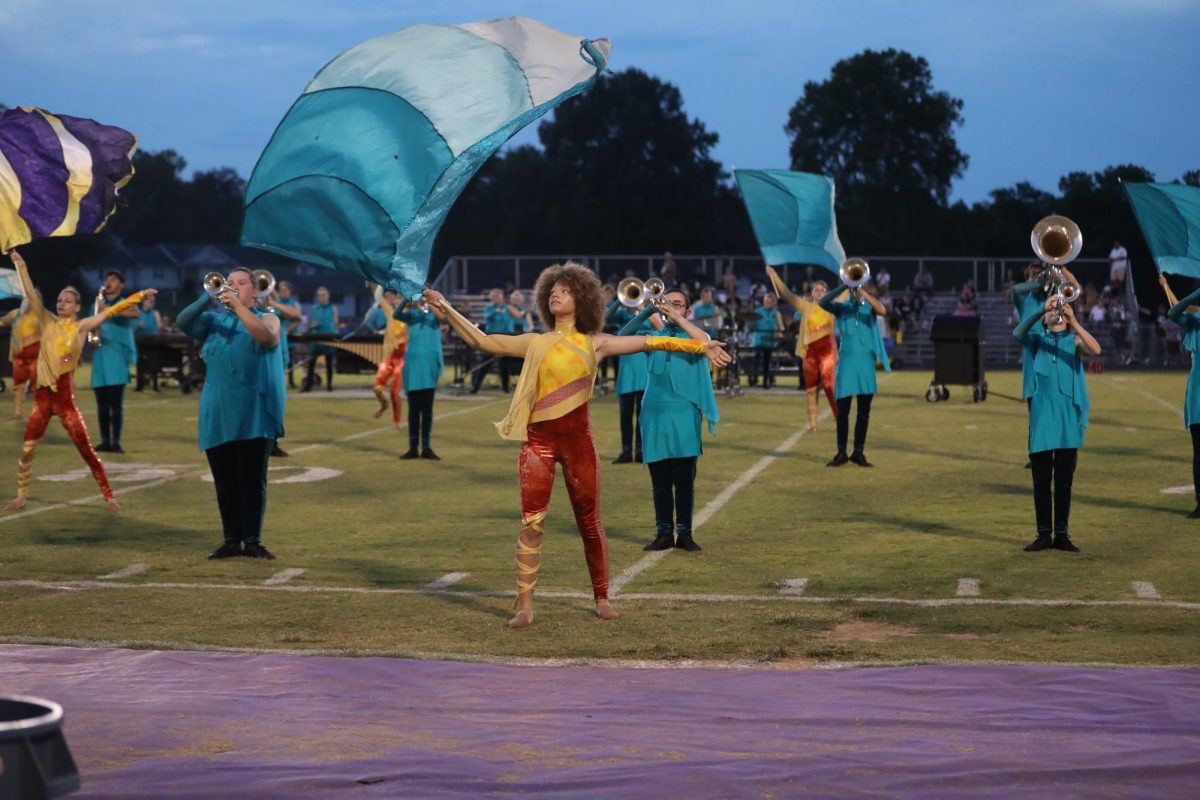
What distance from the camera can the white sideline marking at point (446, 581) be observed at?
1050 cm

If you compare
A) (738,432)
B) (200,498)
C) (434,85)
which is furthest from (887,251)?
(434,85)

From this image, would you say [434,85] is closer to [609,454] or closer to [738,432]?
[609,454]

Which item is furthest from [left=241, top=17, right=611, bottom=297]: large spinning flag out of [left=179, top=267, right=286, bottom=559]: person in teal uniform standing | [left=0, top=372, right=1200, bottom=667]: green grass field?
[left=179, top=267, right=286, bottom=559]: person in teal uniform standing

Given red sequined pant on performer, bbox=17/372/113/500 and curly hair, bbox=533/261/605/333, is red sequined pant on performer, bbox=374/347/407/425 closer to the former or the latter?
red sequined pant on performer, bbox=17/372/113/500

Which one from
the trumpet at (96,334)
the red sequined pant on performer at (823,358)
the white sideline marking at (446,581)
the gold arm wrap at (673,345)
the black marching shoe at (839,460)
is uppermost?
the trumpet at (96,334)

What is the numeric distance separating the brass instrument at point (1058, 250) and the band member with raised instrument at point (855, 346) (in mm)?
5413

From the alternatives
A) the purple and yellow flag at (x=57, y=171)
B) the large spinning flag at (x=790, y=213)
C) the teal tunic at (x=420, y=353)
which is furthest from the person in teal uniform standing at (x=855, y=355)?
the purple and yellow flag at (x=57, y=171)

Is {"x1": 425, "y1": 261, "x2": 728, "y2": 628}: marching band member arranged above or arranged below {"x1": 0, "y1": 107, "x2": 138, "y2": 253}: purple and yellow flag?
below

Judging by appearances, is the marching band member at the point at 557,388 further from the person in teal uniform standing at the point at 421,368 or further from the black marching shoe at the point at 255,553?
the person in teal uniform standing at the point at 421,368

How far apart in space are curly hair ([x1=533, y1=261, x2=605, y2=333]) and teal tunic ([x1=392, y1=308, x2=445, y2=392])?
9902mm

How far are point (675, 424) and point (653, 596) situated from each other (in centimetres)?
191

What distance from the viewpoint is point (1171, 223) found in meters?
14.1

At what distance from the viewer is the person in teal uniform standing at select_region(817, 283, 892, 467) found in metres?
17.6

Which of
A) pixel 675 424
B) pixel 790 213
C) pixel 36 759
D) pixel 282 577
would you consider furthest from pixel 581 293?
pixel 790 213
